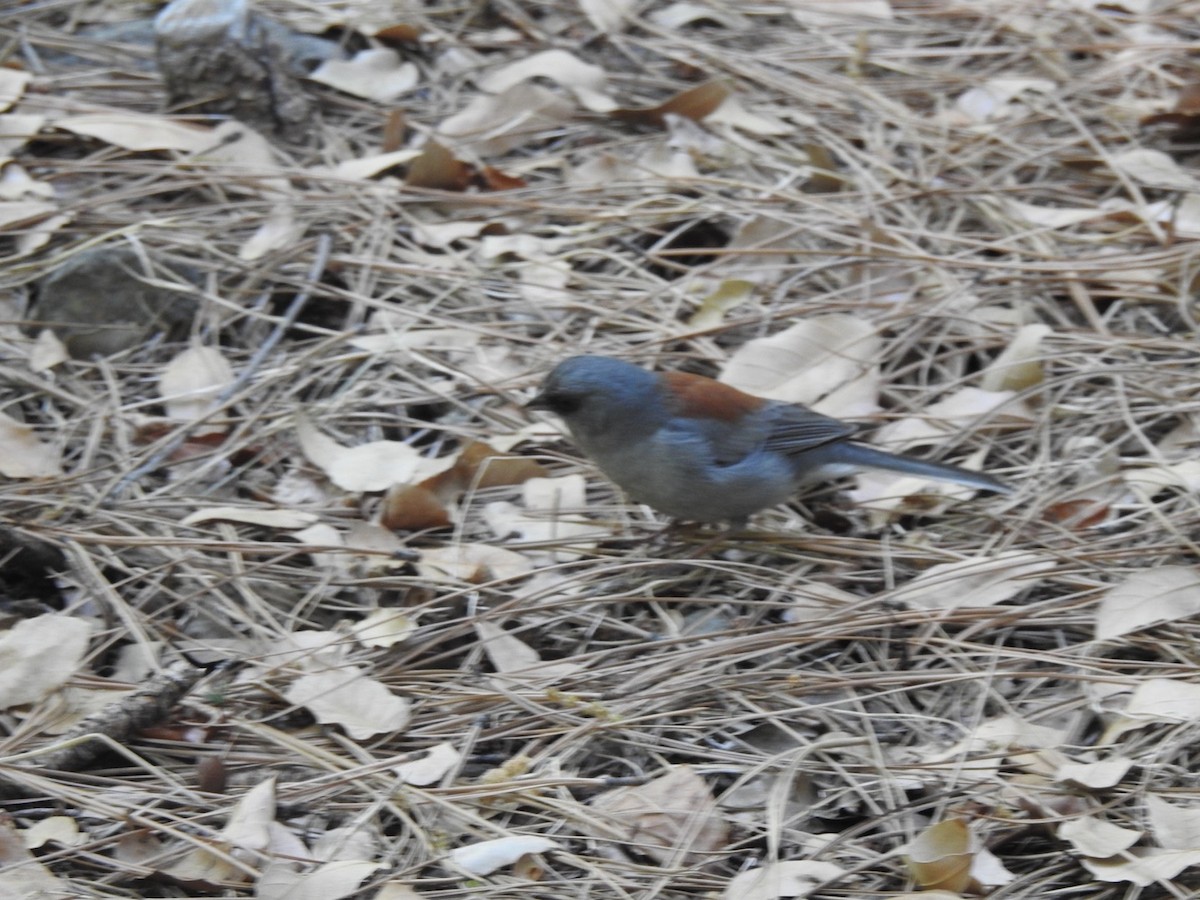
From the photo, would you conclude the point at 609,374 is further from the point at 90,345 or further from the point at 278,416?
the point at 90,345

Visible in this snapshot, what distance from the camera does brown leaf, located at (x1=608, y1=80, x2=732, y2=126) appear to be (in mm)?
5895

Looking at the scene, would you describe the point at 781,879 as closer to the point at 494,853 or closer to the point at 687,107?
the point at 494,853

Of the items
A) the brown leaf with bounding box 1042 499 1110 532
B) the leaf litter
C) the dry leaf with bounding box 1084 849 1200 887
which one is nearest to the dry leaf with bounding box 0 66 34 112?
the leaf litter

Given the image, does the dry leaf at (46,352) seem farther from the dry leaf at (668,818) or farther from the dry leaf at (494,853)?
the dry leaf at (668,818)

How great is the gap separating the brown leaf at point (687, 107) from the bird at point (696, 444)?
2.11m

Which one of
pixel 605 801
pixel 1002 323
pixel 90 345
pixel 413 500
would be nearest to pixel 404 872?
pixel 605 801

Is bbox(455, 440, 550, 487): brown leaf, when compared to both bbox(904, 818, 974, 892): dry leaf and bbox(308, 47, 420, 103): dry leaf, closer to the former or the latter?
bbox(904, 818, 974, 892): dry leaf

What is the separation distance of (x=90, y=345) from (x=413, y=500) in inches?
62.8

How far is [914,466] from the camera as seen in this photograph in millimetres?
4129

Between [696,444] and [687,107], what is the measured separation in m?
2.39

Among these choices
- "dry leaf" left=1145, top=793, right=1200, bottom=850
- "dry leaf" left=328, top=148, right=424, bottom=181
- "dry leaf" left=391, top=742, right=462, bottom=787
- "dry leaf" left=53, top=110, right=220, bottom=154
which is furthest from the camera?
"dry leaf" left=328, top=148, right=424, bottom=181

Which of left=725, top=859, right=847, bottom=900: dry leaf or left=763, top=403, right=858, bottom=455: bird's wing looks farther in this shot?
left=763, top=403, right=858, bottom=455: bird's wing

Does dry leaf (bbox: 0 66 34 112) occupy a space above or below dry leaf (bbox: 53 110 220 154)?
above

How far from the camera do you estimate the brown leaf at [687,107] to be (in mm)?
5895
